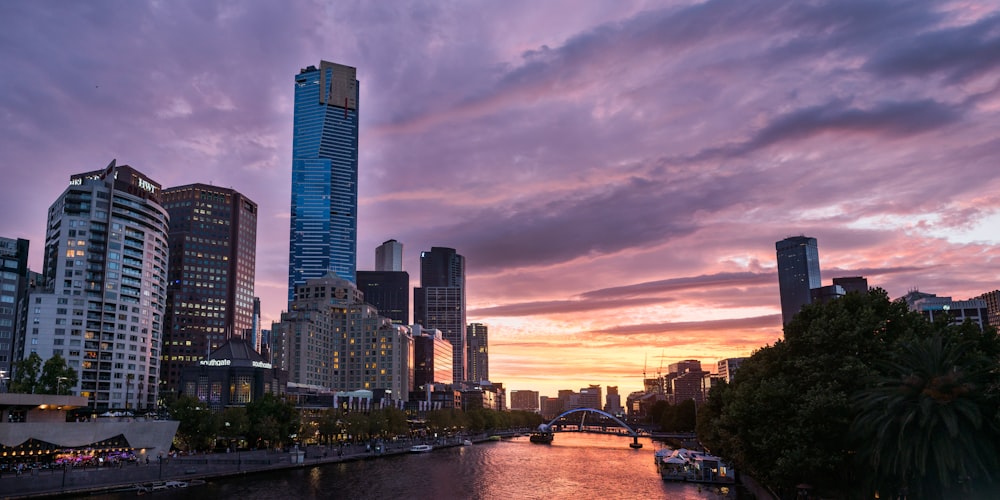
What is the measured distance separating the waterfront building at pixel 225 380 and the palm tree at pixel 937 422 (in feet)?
552

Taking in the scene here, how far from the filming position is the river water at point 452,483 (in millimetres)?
103562

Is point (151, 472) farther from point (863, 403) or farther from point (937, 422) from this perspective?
point (937, 422)

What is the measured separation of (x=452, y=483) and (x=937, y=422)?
9087 centimetres

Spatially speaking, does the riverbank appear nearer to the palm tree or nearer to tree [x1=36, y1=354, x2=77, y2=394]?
tree [x1=36, y1=354, x2=77, y2=394]

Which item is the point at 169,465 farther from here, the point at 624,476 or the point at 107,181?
the point at 107,181

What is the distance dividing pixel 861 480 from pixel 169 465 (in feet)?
322

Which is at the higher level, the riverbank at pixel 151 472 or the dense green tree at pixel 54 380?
the dense green tree at pixel 54 380

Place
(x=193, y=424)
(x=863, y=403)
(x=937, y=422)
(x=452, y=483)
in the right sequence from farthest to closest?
(x=193, y=424) → (x=452, y=483) → (x=863, y=403) → (x=937, y=422)

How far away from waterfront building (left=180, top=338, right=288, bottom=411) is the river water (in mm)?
48525

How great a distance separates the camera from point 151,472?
104375 mm

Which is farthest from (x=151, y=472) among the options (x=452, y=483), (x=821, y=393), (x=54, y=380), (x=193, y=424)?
(x=821, y=393)

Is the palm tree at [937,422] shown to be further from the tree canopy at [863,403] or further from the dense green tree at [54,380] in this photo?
the dense green tree at [54,380]

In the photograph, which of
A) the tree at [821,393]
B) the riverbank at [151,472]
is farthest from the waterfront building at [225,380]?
the tree at [821,393]

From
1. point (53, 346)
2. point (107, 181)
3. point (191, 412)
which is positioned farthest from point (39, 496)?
point (107, 181)
